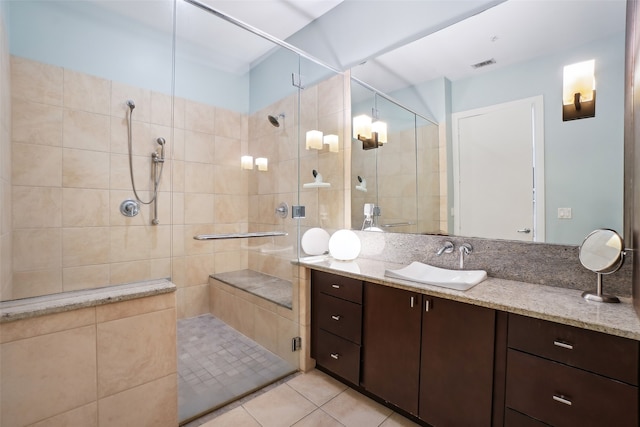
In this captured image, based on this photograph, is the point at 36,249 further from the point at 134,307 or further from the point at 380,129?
the point at 380,129

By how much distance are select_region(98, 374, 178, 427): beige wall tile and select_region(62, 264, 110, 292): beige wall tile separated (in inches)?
20.9

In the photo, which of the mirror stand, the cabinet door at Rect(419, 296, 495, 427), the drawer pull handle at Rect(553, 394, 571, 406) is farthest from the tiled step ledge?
the mirror stand

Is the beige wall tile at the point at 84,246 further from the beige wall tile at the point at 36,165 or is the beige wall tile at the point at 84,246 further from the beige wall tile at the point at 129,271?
the beige wall tile at the point at 36,165

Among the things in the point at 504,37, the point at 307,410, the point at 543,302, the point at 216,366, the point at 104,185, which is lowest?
the point at 307,410

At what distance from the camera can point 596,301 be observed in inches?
48.4

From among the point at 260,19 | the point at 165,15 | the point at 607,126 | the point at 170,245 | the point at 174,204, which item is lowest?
the point at 170,245

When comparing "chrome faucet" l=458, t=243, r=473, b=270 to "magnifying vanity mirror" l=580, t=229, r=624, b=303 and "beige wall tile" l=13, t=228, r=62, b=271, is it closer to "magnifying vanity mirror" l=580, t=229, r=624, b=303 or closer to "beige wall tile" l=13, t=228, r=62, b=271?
"magnifying vanity mirror" l=580, t=229, r=624, b=303

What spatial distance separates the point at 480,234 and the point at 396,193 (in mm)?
708

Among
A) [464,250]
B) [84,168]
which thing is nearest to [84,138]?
[84,168]

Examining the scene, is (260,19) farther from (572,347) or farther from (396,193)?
(572,347)

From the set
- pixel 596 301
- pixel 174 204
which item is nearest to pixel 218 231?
pixel 174 204

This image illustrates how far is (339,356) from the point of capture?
1.90 meters

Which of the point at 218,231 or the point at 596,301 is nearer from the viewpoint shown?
the point at 596,301

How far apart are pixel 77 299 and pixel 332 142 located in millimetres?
2021
